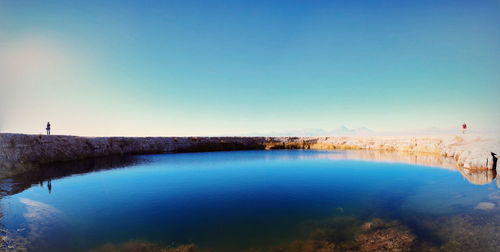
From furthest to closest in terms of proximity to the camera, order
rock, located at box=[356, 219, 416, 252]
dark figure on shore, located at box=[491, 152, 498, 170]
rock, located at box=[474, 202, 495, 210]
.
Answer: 1. dark figure on shore, located at box=[491, 152, 498, 170]
2. rock, located at box=[474, 202, 495, 210]
3. rock, located at box=[356, 219, 416, 252]

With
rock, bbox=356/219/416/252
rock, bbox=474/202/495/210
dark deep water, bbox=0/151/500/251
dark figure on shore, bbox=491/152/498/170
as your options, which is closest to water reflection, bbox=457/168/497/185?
dark deep water, bbox=0/151/500/251

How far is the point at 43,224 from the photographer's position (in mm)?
8188

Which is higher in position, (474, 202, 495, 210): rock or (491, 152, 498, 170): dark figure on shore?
(491, 152, 498, 170): dark figure on shore

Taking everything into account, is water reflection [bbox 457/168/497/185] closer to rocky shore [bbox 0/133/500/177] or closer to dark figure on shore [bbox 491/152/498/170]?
dark figure on shore [bbox 491/152/498/170]

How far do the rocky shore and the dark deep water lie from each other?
23.1 ft

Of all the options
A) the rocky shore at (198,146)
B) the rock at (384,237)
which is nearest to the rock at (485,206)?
the rock at (384,237)

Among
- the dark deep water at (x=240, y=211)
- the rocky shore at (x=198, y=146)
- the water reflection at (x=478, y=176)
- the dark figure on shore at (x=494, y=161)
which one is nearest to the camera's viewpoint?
the dark deep water at (x=240, y=211)

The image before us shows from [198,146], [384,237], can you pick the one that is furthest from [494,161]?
[198,146]

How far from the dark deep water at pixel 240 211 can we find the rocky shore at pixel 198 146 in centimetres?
703

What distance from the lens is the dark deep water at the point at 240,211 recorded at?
7113 mm

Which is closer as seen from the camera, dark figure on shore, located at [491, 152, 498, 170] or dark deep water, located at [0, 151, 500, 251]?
dark deep water, located at [0, 151, 500, 251]

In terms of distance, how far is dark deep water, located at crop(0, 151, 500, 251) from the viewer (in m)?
7.11

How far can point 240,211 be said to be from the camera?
961 centimetres

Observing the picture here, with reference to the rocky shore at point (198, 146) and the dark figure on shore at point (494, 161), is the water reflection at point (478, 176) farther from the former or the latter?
the rocky shore at point (198, 146)
